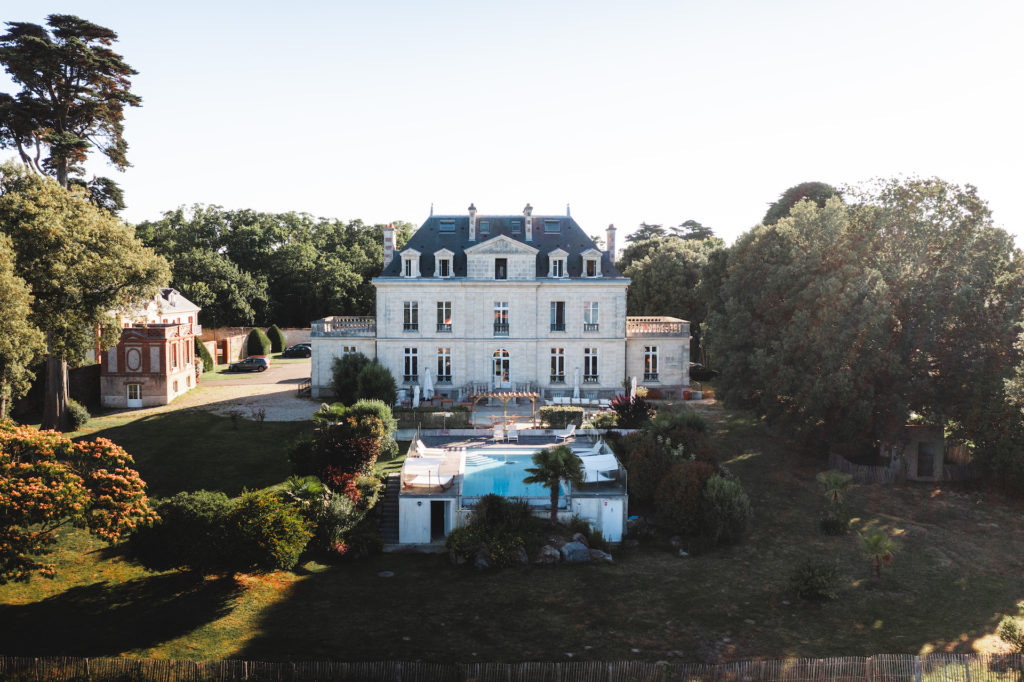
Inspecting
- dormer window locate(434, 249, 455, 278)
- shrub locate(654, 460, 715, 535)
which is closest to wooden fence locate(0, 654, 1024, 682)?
shrub locate(654, 460, 715, 535)

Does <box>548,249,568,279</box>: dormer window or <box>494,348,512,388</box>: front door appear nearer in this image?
<box>548,249,568,279</box>: dormer window

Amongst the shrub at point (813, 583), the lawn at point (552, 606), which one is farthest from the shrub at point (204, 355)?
the shrub at point (813, 583)

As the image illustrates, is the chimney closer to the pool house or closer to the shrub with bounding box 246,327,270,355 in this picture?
the pool house

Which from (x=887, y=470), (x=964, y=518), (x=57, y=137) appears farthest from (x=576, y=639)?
(x=57, y=137)

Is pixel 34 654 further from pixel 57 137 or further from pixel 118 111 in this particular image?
pixel 118 111

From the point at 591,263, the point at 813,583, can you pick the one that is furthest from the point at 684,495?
the point at 591,263

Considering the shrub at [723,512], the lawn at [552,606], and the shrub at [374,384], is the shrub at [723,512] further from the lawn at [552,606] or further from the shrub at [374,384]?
the shrub at [374,384]
